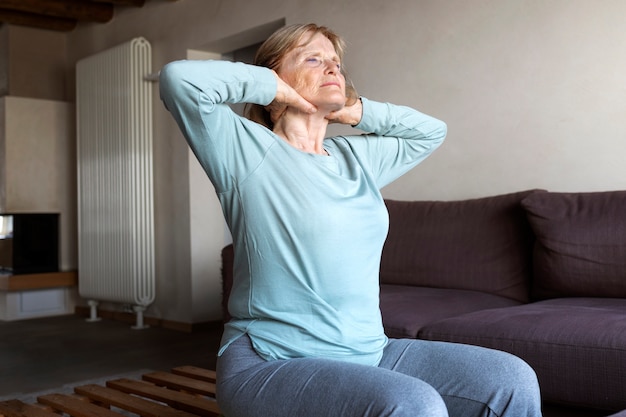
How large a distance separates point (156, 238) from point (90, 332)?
0.88 m

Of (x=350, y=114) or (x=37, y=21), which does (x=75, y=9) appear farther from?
(x=350, y=114)

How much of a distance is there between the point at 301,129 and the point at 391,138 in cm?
33

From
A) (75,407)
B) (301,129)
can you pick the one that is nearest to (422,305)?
(75,407)

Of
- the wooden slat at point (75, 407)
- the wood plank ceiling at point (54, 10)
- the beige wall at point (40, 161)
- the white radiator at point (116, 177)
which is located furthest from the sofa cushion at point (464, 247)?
the beige wall at point (40, 161)

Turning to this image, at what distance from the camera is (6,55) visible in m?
6.71

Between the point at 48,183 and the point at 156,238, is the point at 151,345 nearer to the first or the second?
the point at 156,238

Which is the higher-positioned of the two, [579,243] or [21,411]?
[579,243]

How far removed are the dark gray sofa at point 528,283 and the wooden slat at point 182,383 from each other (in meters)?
0.64

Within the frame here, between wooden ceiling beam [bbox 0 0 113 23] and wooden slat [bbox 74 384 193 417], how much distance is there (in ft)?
14.7

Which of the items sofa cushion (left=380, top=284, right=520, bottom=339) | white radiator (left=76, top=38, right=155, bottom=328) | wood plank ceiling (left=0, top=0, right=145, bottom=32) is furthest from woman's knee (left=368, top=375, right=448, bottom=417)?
wood plank ceiling (left=0, top=0, right=145, bottom=32)

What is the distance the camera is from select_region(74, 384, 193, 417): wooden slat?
2.13 metres

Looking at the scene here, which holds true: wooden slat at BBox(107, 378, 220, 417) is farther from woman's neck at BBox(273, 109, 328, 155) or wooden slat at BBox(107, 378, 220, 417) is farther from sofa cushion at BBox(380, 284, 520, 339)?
woman's neck at BBox(273, 109, 328, 155)

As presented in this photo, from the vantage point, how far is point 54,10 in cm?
623

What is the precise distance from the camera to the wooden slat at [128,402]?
2.13 meters
